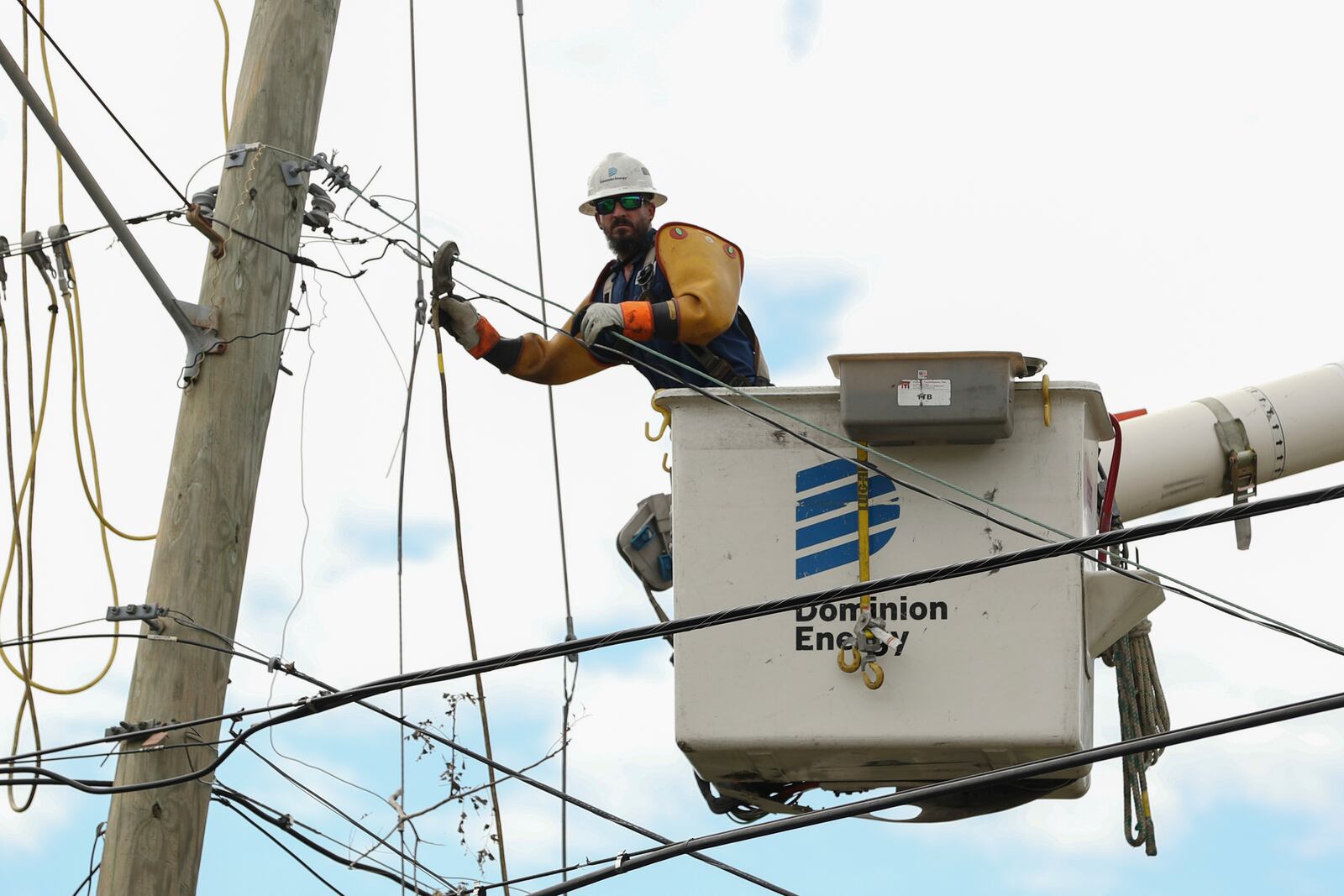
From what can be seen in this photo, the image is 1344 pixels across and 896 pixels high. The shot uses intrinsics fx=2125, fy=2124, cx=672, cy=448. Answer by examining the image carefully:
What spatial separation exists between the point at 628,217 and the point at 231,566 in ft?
7.56

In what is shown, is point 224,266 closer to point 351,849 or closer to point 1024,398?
point 351,849

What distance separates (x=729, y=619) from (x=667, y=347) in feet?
6.02

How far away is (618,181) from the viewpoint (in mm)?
7883

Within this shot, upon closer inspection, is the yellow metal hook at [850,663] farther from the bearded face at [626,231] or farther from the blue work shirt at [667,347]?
the bearded face at [626,231]

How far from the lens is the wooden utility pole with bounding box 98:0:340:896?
604 cm

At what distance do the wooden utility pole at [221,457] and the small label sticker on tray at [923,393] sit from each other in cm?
189

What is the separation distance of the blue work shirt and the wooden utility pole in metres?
1.39

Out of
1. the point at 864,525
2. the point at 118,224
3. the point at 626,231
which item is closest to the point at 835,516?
the point at 864,525

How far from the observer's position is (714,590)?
6.52 meters

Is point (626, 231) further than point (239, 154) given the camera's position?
Yes

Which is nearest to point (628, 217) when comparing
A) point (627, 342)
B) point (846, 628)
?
point (627, 342)

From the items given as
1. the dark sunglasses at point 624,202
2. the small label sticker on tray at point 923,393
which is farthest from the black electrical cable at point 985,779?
the dark sunglasses at point 624,202

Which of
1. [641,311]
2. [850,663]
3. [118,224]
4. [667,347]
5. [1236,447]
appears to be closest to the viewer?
[118,224]

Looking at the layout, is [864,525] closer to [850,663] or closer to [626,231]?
[850,663]
